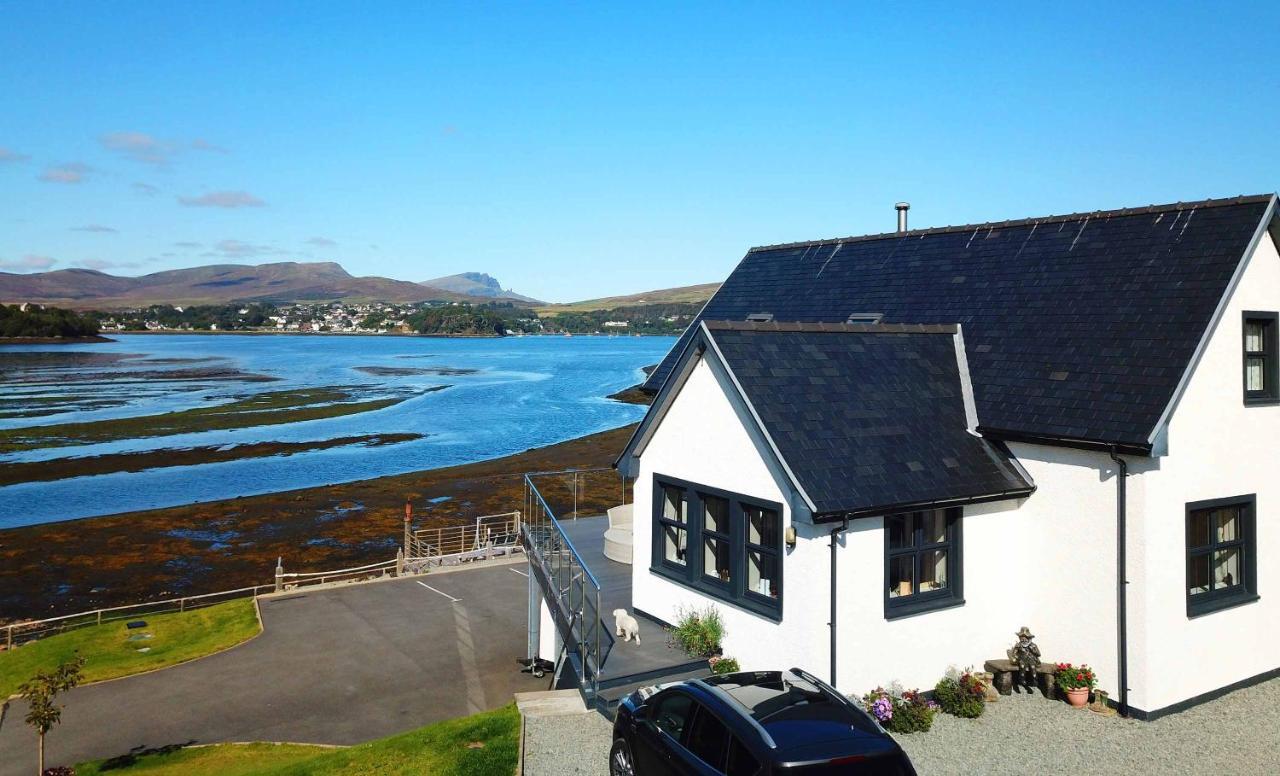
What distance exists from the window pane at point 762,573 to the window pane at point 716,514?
0.74 m

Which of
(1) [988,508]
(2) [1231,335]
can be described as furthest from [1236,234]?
(1) [988,508]

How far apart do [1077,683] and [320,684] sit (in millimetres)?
17110

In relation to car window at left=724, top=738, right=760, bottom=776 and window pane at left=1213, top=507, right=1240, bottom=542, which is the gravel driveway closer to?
window pane at left=1213, top=507, right=1240, bottom=542

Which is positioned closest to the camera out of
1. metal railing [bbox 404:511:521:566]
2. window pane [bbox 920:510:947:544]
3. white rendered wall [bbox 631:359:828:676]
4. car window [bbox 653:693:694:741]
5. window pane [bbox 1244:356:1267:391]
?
car window [bbox 653:693:694:741]

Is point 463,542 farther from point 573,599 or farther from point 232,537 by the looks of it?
point 573,599

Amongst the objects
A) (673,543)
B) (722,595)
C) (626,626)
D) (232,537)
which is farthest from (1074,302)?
(232,537)

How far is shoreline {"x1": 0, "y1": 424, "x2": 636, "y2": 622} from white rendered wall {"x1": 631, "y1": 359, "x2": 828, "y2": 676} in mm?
26700

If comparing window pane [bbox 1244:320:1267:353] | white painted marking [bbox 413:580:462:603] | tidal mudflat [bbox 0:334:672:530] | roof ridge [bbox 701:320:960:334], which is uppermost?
roof ridge [bbox 701:320:960:334]

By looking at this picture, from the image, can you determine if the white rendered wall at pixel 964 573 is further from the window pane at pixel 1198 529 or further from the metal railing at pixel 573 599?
the metal railing at pixel 573 599

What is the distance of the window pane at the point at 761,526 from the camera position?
43.1 ft

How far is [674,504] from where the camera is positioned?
15414 mm

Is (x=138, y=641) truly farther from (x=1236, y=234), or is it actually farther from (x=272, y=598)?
(x=1236, y=234)

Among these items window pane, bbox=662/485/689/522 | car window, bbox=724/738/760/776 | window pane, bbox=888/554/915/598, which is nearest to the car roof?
car window, bbox=724/738/760/776

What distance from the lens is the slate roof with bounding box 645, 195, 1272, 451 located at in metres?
13.1
